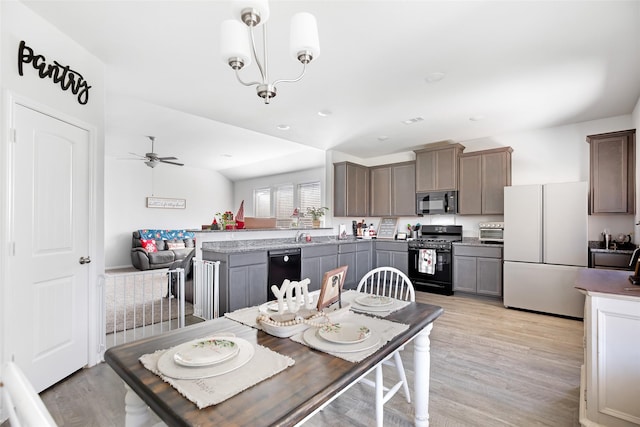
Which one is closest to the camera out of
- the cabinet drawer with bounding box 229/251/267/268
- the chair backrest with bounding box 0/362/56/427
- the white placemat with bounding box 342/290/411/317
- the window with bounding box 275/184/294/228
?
the chair backrest with bounding box 0/362/56/427

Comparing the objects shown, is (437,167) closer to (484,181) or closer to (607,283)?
(484,181)

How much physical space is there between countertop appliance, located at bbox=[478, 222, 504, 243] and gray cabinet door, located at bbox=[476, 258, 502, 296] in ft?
1.03

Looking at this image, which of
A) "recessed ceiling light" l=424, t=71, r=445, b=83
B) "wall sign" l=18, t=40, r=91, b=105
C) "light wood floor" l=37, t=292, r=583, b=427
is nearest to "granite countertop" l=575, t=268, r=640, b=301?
"light wood floor" l=37, t=292, r=583, b=427

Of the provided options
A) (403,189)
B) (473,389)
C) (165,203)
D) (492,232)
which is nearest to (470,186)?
(492,232)

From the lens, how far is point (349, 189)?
580cm

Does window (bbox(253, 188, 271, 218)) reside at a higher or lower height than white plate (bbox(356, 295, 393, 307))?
higher

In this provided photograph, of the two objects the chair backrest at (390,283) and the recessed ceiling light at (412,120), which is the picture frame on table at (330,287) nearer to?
the chair backrest at (390,283)

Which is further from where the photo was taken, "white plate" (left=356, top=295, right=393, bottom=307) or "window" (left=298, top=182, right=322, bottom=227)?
"window" (left=298, top=182, right=322, bottom=227)

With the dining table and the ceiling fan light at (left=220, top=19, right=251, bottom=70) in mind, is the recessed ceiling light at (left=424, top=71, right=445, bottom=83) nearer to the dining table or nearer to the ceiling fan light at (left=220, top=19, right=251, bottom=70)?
the ceiling fan light at (left=220, top=19, right=251, bottom=70)

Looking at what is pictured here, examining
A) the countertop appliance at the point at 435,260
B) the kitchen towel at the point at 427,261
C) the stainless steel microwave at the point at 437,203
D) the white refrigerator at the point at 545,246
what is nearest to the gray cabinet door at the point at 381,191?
the stainless steel microwave at the point at 437,203

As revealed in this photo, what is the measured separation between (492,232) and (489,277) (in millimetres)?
680

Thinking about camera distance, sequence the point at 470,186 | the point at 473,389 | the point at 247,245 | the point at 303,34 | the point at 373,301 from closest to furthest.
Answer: the point at 303,34 < the point at 373,301 < the point at 473,389 < the point at 247,245 < the point at 470,186

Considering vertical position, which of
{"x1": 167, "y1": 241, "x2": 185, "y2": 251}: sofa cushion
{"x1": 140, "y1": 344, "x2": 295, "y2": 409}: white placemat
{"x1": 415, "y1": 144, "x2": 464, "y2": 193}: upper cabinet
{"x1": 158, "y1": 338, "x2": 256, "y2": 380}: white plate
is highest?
{"x1": 415, "y1": 144, "x2": 464, "y2": 193}: upper cabinet

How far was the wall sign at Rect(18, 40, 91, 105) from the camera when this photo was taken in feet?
6.68
